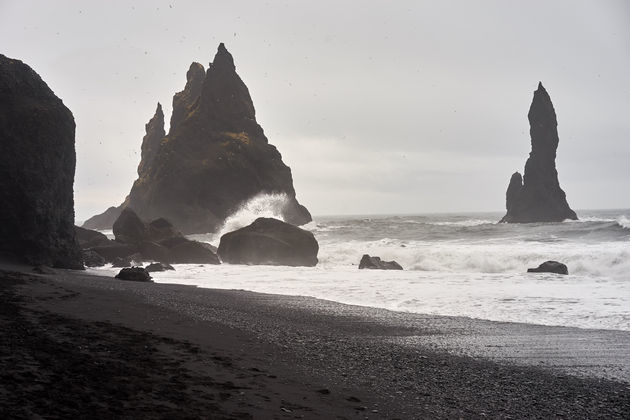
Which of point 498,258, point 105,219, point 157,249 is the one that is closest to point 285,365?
point 498,258

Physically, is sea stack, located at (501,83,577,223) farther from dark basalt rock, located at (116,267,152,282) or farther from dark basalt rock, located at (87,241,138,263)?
dark basalt rock, located at (116,267,152,282)

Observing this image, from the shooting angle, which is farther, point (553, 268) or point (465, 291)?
point (553, 268)

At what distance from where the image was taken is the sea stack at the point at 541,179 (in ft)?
386

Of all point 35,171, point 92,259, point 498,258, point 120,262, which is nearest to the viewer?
point 35,171

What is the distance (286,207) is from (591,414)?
85774mm

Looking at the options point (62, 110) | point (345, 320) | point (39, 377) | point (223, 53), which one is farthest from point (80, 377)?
point (223, 53)

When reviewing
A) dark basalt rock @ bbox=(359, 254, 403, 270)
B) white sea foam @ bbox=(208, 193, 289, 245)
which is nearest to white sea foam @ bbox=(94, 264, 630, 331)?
dark basalt rock @ bbox=(359, 254, 403, 270)

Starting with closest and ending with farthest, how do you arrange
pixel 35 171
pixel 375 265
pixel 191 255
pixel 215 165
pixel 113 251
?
pixel 35 171
pixel 375 265
pixel 113 251
pixel 191 255
pixel 215 165

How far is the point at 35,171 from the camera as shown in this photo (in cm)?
2206

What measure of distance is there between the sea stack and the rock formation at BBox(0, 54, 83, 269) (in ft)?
371

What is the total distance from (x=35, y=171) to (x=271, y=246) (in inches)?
590

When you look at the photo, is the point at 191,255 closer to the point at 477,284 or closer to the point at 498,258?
the point at 498,258

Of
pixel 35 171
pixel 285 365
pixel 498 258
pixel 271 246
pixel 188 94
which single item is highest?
pixel 188 94

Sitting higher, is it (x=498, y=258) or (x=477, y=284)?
(x=498, y=258)
